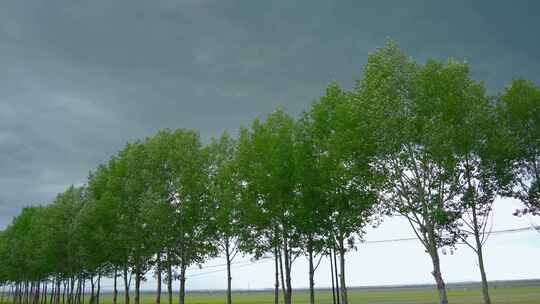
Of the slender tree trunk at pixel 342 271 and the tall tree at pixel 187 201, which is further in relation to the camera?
the tall tree at pixel 187 201

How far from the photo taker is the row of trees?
3856 cm

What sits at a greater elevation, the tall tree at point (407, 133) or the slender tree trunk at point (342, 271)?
the tall tree at point (407, 133)

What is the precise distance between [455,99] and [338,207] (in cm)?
1511

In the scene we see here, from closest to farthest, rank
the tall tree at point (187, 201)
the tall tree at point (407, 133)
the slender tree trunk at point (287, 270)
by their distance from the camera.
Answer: the tall tree at point (407, 133) < the slender tree trunk at point (287, 270) < the tall tree at point (187, 201)

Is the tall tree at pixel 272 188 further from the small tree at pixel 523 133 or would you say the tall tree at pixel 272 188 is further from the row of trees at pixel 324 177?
the small tree at pixel 523 133

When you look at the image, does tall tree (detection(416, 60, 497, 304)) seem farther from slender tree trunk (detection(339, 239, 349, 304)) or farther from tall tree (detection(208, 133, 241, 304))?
tall tree (detection(208, 133, 241, 304))

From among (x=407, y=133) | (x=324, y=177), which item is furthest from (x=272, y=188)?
(x=407, y=133)

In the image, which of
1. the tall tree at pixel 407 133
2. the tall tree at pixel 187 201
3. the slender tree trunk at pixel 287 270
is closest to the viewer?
the tall tree at pixel 407 133

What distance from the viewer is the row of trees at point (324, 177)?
127 ft

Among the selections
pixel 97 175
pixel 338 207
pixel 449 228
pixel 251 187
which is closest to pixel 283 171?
pixel 251 187

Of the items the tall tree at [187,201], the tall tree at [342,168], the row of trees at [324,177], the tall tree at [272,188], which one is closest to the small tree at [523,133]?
the row of trees at [324,177]

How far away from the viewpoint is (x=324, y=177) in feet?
151

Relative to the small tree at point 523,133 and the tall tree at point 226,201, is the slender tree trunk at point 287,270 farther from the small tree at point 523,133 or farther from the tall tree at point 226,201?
the small tree at point 523,133

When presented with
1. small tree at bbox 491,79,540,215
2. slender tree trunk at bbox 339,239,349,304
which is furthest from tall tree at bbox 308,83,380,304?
small tree at bbox 491,79,540,215
